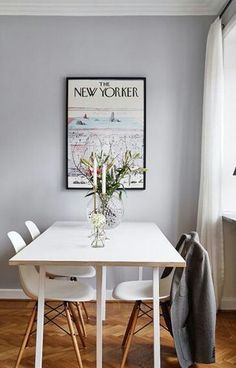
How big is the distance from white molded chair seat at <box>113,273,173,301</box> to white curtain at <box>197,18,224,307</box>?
877 millimetres

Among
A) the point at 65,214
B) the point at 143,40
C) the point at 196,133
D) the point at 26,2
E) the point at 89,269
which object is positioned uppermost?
the point at 26,2

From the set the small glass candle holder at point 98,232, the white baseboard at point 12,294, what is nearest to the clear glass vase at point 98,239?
the small glass candle holder at point 98,232

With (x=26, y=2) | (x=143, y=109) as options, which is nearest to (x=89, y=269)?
(x=143, y=109)

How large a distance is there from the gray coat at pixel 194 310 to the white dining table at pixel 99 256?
0.45ft

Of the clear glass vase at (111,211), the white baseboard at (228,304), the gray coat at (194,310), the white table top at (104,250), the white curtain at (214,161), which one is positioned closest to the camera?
the white table top at (104,250)

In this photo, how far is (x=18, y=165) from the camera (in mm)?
3789

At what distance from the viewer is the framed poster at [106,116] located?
3740mm

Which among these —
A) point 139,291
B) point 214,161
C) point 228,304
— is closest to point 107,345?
point 139,291

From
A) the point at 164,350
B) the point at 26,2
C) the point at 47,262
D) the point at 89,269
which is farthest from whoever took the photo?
the point at 26,2

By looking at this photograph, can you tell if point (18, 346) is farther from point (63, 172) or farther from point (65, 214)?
point (63, 172)

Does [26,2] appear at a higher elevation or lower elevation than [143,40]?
higher

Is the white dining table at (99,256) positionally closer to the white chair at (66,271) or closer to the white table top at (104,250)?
the white table top at (104,250)

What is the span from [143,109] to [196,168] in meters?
0.72

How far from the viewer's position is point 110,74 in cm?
376
